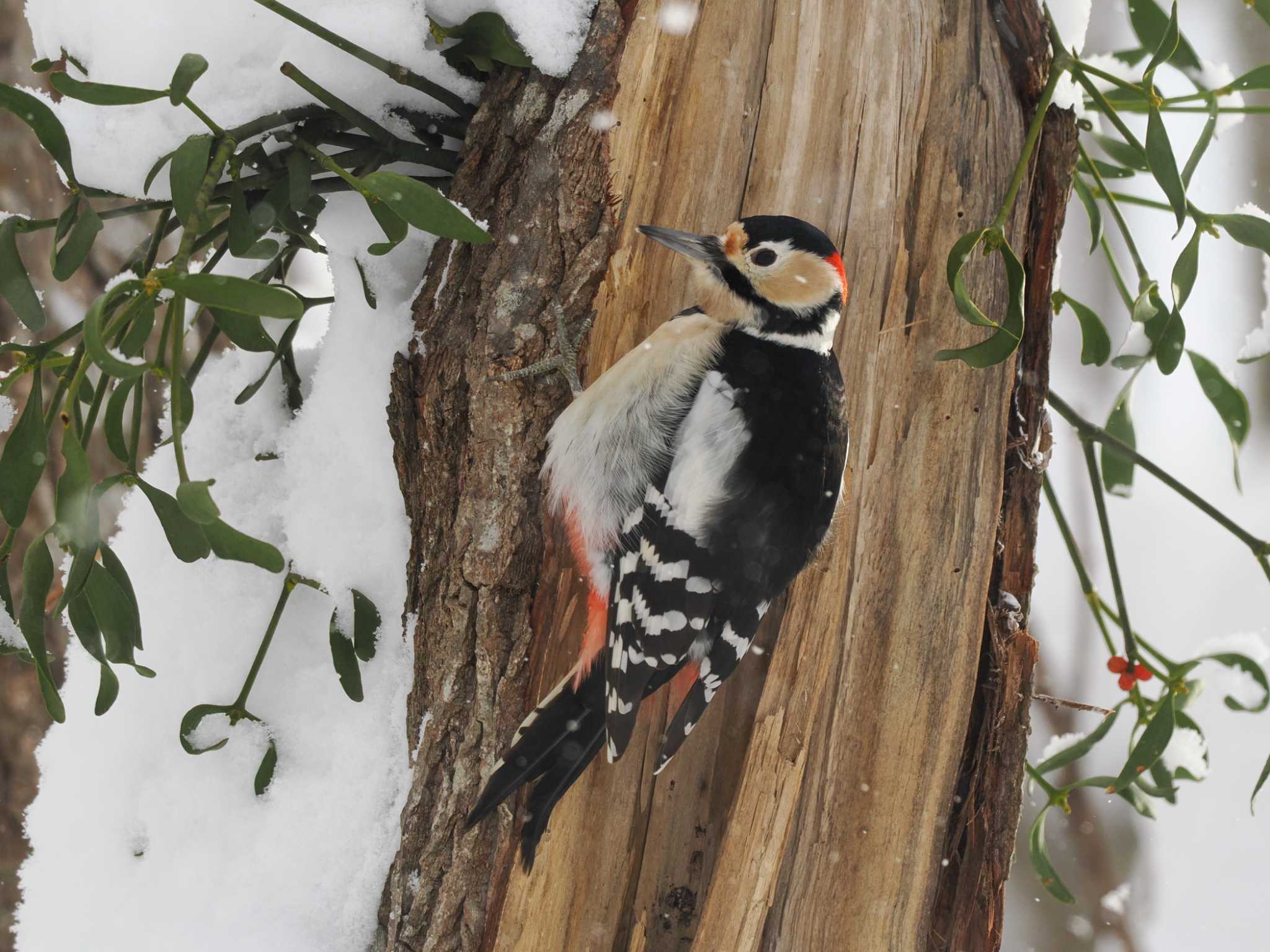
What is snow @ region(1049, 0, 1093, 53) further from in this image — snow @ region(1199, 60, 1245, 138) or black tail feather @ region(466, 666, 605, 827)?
black tail feather @ region(466, 666, 605, 827)

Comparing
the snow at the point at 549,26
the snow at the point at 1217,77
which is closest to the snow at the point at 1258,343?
the snow at the point at 1217,77

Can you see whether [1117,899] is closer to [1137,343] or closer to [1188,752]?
[1188,752]

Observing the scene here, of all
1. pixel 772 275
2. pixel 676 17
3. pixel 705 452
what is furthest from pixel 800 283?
pixel 676 17

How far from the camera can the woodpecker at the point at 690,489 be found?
114cm

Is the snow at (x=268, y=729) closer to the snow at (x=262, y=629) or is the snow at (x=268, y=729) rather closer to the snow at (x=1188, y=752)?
the snow at (x=262, y=629)

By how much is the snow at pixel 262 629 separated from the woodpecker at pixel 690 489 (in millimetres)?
262

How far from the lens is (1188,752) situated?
139 centimetres

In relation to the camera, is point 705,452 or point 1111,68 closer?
point 705,452

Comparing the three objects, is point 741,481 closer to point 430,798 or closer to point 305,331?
point 430,798

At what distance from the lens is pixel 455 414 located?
1184 mm

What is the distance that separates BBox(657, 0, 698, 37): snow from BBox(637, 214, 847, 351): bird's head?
24 cm

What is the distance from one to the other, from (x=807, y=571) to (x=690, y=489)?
18 centimetres

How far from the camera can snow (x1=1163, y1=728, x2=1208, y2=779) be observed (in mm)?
1387

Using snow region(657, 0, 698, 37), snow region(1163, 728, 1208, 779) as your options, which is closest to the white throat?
snow region(657, 0, 698, 37)
